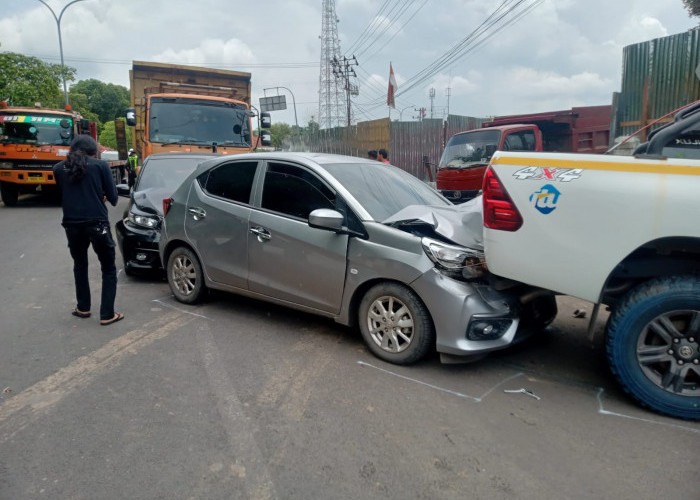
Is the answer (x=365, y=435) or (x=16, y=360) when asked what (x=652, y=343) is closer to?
(x=365, y=435)

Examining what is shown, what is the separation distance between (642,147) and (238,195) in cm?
356

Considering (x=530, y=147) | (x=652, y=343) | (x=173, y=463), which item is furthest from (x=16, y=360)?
(x=530, y=147)

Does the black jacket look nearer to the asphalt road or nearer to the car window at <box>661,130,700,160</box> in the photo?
the asphalt road

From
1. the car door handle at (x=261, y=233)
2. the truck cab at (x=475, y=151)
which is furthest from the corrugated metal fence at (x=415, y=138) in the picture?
the car door handle at (x=261, y=233)

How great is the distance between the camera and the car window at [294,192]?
454 cm

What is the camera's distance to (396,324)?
404cm

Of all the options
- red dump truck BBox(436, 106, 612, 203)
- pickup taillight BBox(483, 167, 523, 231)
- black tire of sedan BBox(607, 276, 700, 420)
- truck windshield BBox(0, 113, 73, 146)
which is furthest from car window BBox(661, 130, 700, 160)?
truck windshield BBox(0, 113, 73, 146)

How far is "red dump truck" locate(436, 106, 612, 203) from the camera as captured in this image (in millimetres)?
11703

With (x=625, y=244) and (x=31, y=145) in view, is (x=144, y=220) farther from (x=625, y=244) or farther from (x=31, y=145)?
(x=31, y=145)

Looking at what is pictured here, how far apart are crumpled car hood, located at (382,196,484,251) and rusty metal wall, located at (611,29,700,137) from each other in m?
7.57

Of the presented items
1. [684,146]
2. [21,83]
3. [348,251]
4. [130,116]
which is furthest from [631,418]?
[21,83]

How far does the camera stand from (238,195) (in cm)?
520

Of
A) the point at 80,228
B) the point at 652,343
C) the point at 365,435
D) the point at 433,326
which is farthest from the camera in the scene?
the point at 80,228

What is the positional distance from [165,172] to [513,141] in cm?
751
